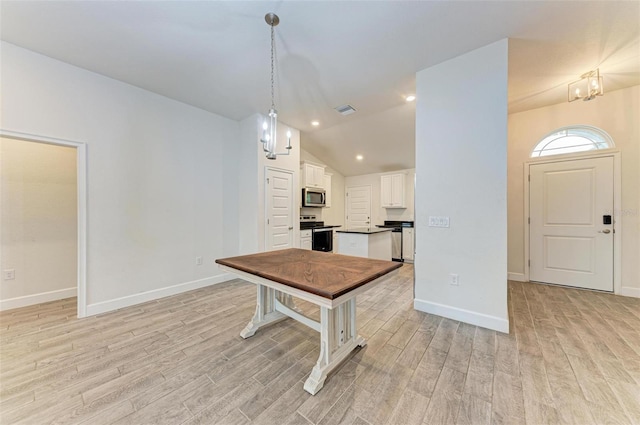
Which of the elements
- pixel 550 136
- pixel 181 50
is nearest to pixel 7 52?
pixel 181 50

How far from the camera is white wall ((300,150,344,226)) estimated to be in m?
6.50

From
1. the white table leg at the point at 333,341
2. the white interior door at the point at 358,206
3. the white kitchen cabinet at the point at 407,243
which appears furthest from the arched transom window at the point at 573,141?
the white table leg at the point at 333,341

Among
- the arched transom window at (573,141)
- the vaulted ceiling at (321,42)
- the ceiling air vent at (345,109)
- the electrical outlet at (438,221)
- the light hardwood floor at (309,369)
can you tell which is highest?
the ceiling air vent at (345,109)

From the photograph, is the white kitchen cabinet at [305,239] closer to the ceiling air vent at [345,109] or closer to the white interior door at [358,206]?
the white interior door at [358,206]

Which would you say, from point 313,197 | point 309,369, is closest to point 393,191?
point 313,197

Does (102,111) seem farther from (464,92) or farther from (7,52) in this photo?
(464,92)

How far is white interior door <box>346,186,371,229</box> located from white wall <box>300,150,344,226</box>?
0.22 metres

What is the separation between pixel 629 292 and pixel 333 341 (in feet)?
14.4

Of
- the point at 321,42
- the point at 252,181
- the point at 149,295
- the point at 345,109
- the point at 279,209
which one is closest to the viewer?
the point at 321,42

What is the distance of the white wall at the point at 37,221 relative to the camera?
2.82m

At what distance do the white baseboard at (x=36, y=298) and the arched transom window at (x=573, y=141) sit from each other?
24.6ft

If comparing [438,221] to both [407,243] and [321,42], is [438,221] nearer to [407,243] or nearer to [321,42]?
[321,42]

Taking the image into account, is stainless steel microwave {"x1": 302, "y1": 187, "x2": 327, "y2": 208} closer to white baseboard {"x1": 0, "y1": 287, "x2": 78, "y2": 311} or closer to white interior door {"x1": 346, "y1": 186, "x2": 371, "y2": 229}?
white interior door {"x1": 346, "y1": 186, "x2": 371, "y2": 229}

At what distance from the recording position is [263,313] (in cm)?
234
